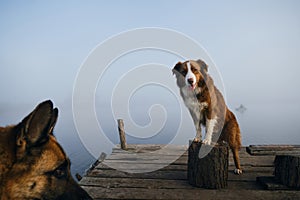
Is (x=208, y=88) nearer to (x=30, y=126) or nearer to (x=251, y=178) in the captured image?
(x=251, y=178)

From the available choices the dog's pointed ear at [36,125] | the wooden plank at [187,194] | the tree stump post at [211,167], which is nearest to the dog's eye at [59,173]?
the dog's pointed ear at [36,125]

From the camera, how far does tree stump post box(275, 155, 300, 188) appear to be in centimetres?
378

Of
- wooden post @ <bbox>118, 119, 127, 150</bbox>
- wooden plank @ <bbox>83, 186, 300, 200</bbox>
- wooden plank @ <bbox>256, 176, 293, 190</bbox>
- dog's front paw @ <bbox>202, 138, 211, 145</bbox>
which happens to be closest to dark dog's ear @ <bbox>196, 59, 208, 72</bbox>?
dog's front paw @ <bbox>202, 138, 211, 145</bbox>

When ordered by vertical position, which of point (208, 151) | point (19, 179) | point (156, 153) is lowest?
point (156, 153)

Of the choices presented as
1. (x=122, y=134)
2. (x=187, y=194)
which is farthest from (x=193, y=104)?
(x=122, y=134)

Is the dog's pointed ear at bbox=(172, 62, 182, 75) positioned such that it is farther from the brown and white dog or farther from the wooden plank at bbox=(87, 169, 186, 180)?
the wooden plank at bbox=(87, 169, 186, 180)

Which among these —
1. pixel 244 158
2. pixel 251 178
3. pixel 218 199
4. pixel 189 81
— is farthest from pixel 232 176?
pixel 189 81

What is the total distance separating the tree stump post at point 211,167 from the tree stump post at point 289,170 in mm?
953

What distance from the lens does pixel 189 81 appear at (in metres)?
3.82

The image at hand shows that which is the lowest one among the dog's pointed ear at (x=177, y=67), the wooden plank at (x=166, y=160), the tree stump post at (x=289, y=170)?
the wooden plank at (x=166, y=160)

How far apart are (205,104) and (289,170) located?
1764 millimetres

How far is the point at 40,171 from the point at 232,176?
12.3 feet

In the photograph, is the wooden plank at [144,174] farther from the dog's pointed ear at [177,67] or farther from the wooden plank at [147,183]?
the dog's pointed ear at [177,67]

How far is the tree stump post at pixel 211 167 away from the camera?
3900 mm
